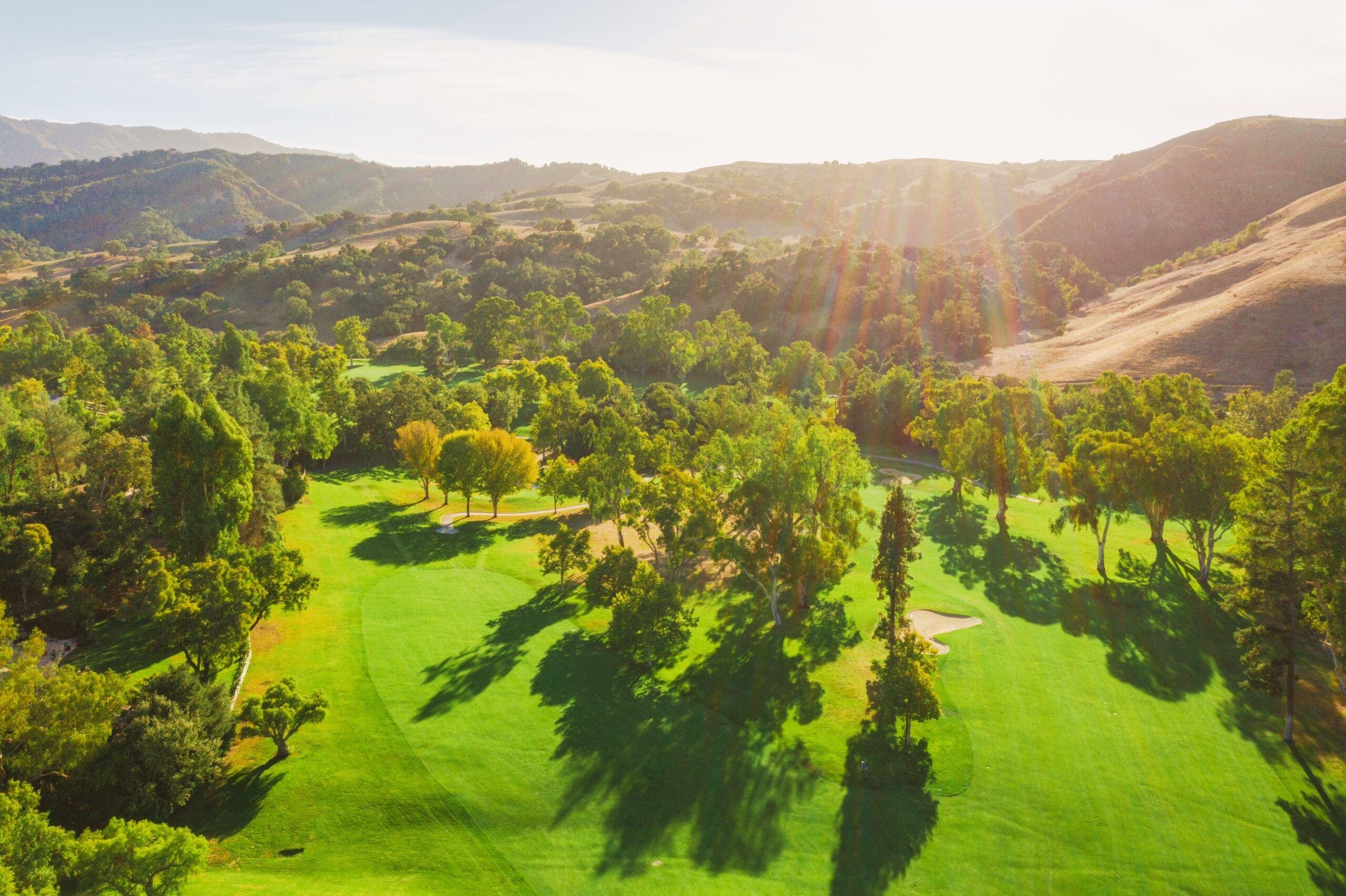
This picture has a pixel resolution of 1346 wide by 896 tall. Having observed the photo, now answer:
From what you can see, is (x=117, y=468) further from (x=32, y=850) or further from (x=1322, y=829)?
(x=1322, y=829)

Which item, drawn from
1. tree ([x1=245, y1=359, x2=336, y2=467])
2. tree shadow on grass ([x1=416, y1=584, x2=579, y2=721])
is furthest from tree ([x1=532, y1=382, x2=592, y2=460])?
tree shadow on grass ([x1=416, y1=584, x2=579, y2=721])

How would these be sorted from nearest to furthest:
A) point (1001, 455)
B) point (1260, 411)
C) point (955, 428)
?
point (1001, 455), point (955, 428), point (1260, 411)

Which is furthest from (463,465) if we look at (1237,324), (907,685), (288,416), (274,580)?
(1237,324)

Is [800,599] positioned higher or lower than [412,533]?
lower

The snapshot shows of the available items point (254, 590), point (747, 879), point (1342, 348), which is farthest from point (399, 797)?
point (1342, 348)

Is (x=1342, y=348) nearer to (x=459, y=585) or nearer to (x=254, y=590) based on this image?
(x=459, y=585)

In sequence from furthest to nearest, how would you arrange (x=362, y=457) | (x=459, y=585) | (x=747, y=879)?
(x=362, y=457) → (x=459, y=585) → (x=747, y=879)
